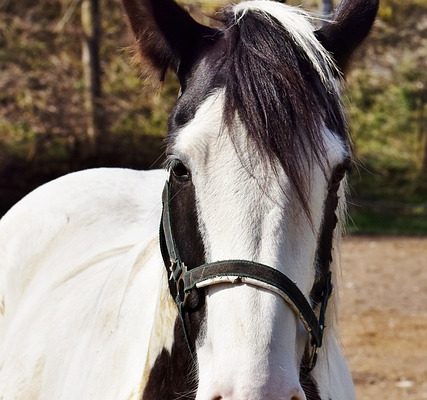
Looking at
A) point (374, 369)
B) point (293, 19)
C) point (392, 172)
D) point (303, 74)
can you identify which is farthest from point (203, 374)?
point (392, 172)

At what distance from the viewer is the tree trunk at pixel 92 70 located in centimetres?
1294

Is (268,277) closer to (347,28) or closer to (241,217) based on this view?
(241,217)

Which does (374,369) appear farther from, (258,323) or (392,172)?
(392,172)

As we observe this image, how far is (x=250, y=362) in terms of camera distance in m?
1.99

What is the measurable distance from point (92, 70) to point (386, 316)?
22.3 ft

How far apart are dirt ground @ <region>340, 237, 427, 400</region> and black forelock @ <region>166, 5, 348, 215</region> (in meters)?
4.20

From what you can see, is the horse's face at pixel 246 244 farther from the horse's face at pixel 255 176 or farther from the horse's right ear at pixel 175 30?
the horse's right ear at pixel 175 30

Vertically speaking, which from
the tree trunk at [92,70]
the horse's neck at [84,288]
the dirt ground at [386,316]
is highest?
the horse's neck at [84,288]

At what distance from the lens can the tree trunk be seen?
12.9 m

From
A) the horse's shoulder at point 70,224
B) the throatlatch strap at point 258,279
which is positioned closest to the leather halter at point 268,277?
the throatlatch strap at point 258,279

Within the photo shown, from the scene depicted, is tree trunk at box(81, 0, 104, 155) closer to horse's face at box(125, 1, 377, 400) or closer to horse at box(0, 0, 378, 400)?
horse at box(0, 0, 378, 400)

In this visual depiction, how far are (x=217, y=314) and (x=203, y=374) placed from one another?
178 mm

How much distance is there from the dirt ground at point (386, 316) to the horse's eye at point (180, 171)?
418 centimetres

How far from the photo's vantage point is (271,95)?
87.8 inches
